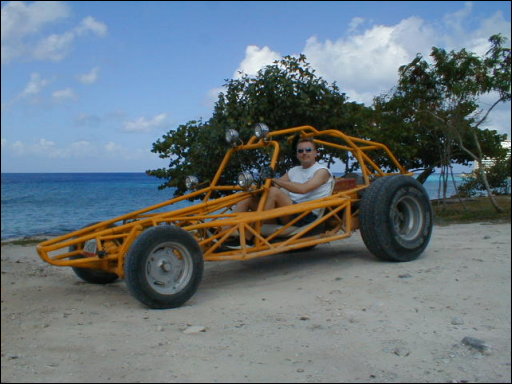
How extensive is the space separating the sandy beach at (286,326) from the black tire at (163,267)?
0.12m

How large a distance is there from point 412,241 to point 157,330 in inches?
129

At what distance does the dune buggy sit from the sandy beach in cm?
23

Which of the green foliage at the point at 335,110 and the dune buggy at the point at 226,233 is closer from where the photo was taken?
the dune buggy at the point at 226,233

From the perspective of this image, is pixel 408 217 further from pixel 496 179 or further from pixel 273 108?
pixel 496 179

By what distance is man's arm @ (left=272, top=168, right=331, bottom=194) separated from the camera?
18.8 ft

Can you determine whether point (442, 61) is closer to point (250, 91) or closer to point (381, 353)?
point (250, 91)

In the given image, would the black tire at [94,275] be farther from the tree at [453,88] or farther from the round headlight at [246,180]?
the tree at [453,88]

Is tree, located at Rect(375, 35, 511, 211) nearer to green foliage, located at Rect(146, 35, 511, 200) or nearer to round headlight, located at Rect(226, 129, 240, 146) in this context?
green foliage, located at Rect(146, 35, 511, 200)

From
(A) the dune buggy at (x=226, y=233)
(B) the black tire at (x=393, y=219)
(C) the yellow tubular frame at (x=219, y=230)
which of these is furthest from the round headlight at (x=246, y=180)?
(B) the black tire at (x=393, y=219)

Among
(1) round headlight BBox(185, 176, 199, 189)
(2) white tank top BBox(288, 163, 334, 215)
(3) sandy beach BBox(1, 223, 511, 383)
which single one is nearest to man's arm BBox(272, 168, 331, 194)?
(2) white tank top BBox(288, 163, 334, 215)

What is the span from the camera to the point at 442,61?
37.4ft

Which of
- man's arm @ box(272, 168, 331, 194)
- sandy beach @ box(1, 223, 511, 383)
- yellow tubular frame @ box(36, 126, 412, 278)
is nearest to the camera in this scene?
sandy beach @ box(1, 223, 511, 383)

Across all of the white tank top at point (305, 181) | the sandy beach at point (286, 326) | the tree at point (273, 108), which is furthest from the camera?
the tree at point (273, 108)

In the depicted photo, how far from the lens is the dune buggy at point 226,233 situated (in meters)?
4.55
